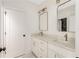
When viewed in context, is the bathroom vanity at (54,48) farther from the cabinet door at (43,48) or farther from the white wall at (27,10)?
the white wall at (27,10)

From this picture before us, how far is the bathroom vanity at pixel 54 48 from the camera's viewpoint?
1.01m

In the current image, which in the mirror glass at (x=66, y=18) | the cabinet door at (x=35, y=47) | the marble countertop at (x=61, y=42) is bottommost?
the cabinet door at (x=35, y=47)

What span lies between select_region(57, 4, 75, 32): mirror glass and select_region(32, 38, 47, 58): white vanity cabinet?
1.62 ft

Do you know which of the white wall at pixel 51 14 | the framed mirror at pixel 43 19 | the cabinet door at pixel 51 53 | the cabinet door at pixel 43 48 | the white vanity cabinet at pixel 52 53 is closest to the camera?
the white vanity cabinet at pixel 52 53

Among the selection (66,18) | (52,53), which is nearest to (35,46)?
(52,53)

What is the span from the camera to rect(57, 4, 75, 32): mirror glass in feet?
4.55

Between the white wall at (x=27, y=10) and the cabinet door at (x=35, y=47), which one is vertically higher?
the white wall at (x=27, y=10)

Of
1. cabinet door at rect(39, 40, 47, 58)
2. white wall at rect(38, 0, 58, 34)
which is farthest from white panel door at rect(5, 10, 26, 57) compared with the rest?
white wall at rect(38, 0, 58, 34)

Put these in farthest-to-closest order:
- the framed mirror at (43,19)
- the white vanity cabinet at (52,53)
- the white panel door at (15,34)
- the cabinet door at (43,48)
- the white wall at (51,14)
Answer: the framed mirror at (43,19) → the white wall at (51,14) → the white panel door at (15,34) → the cabinet door at (43,48) → the white vanity cabinet at (52,53)

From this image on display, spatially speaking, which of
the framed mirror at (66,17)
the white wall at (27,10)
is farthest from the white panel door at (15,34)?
the framed mirror at (66,17)

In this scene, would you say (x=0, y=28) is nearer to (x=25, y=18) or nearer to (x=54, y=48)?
(x=54, y=48)

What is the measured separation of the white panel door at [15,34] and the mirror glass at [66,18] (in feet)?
2.63

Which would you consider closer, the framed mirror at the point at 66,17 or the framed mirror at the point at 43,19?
the framed mirror at the point at 66,17

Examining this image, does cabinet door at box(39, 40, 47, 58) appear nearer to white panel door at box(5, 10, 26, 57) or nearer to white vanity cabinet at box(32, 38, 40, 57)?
white vanity cabinet at box(32, 38, 40, 57)
